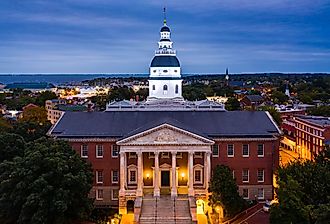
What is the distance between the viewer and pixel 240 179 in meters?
60.6

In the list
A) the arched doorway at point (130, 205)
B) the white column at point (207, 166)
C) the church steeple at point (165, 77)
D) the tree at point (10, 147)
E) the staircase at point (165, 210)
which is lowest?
the arched doorway at point (130, 205)

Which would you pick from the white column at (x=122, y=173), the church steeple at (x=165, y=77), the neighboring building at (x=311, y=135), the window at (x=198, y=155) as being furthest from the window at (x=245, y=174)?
the church steeple at (x=165, y=77)

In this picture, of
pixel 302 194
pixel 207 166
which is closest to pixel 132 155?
pixel 207 166

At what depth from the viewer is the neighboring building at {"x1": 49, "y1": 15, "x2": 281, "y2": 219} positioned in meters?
57.2

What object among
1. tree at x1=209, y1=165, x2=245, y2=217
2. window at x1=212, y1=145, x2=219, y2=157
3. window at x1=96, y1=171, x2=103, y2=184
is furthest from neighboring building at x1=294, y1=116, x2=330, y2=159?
window at x1=96, y1=171, x2=103, y2=184

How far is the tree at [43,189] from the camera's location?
44812mm

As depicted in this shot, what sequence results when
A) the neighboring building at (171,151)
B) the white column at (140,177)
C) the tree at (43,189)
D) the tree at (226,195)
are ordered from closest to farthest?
the tree at (43,189) → the tree at (226,195) → the neighboring building at (171,151) → the white column at (140,177)

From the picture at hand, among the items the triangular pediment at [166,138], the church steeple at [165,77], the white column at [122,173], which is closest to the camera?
the triangular pediment at [166,138]

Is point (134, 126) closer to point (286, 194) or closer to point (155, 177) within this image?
Result: point (155, 177)

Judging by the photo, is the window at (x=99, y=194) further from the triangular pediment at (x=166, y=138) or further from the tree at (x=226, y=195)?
the tree at (x=226, y=195)

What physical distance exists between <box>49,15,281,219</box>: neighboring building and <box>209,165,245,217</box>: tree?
365cm

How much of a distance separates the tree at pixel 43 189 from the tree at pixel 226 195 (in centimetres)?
1383

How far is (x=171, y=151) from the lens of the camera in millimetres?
57281

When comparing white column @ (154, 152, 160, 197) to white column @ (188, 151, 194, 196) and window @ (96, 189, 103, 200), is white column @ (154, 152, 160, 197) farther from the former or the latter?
window @ (96, 189, 103, 200)
